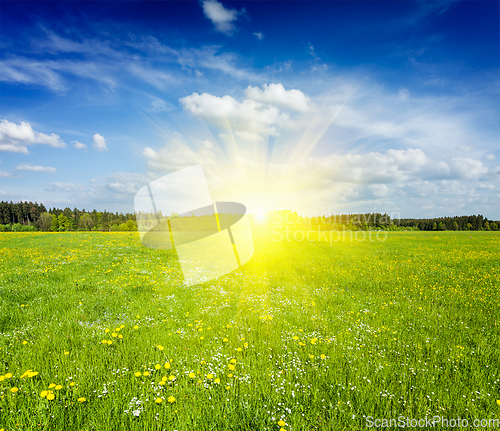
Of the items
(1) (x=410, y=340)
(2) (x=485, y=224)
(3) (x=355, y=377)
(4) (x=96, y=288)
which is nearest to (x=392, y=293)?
(1) (x=410, y=340)

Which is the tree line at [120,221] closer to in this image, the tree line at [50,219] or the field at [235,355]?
the tree line at [50,219]

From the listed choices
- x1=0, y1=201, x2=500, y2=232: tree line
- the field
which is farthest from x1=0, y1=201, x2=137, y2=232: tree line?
the field

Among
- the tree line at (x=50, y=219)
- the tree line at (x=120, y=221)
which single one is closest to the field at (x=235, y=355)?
the tree line at (x=120, y=221)

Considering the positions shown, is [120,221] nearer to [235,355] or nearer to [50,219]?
[50,219]

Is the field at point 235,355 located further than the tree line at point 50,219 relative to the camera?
No

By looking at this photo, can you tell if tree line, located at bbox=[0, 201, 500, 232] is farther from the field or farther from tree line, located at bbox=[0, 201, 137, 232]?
the field

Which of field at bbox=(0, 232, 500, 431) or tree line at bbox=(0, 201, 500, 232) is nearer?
field at bbox=(0, 232, 500, 431)

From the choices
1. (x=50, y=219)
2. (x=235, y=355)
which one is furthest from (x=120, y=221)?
(x=235, y=355)

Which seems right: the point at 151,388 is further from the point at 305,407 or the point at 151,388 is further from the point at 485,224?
the point at 485,224

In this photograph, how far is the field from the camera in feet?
13.4

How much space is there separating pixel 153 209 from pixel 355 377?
9.23m

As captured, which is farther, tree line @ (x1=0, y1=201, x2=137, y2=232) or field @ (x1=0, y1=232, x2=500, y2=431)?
tree line @ (x1=0, y1=201, x2=137, y2=232)

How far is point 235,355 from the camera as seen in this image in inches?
230

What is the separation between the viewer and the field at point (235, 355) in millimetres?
4070
